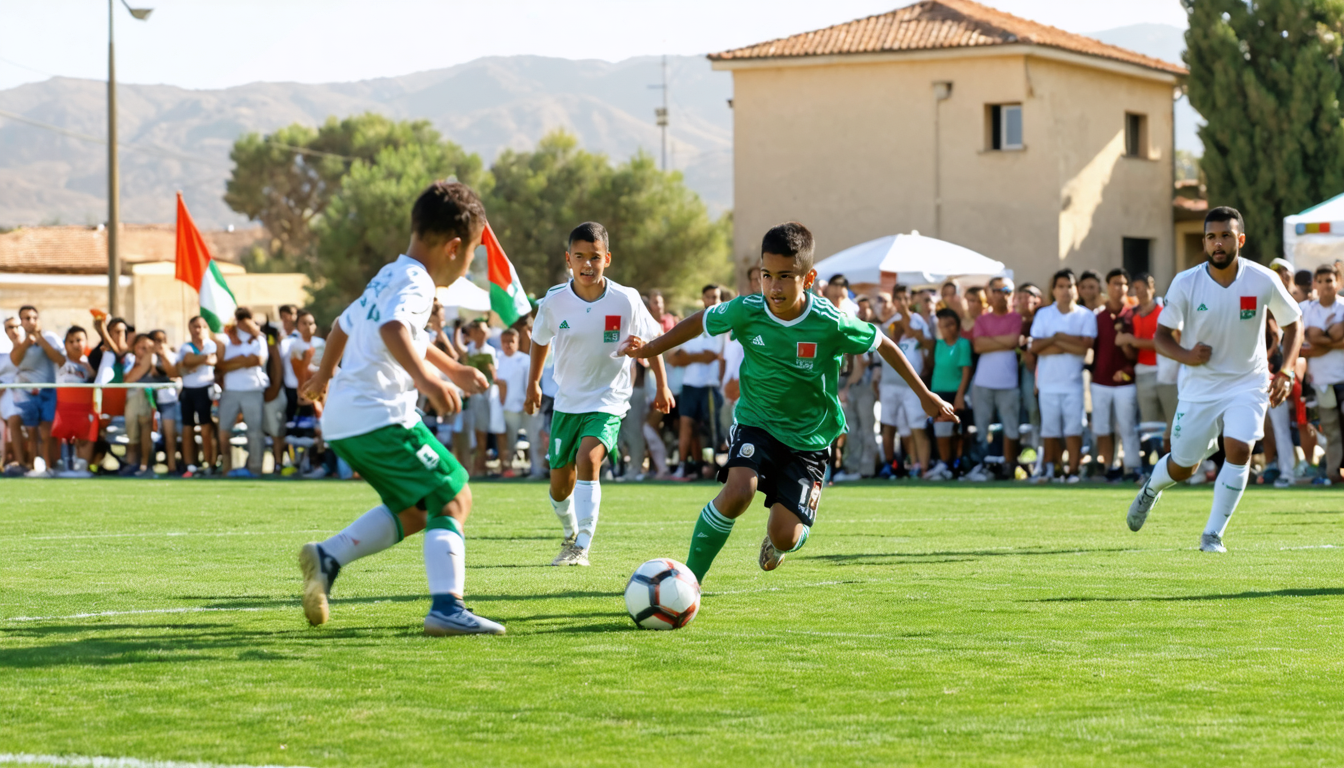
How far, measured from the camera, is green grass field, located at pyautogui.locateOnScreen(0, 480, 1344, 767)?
464 cm

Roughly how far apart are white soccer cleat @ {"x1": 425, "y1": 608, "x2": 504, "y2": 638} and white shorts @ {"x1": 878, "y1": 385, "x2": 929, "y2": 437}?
42.7 ft

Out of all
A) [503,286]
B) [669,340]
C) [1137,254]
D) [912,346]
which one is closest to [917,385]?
[669,340]

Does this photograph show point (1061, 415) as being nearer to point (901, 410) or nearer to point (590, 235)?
point (901, 410)

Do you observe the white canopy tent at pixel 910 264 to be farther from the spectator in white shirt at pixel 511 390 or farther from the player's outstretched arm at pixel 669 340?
the player's outstretched arm at pixel 669 340

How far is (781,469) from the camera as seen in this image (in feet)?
24.6

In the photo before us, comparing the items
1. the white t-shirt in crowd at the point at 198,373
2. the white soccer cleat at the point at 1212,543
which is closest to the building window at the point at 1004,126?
the white t-shirt in crowd at the point at 198,373

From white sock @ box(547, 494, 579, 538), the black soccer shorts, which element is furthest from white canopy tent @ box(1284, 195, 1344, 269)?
the black soccer shorts

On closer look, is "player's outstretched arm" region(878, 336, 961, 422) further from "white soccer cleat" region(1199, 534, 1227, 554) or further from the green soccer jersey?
"white soccer cleat" region(1199, 534, 1227, 554)

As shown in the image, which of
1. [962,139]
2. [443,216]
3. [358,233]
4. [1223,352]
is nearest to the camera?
[443,216]

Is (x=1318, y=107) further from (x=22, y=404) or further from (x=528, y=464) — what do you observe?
(x=22, y=404)

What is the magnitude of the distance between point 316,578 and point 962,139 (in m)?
35.4

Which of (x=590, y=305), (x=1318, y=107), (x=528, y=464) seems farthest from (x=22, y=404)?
(x=1318, y=107)

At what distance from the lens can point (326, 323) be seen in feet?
188

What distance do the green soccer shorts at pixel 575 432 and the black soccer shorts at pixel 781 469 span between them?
7.81 ft
